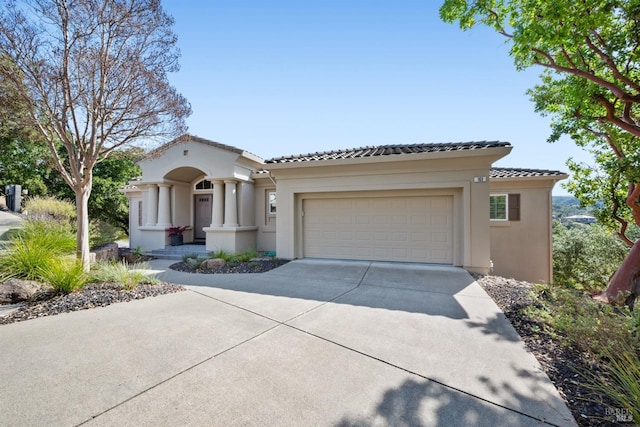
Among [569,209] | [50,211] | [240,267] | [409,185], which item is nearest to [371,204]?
[409,185]

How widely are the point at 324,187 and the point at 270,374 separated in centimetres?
740

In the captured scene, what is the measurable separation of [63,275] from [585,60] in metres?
13.3

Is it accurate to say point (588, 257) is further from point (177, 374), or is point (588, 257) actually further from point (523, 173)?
point (177, 374)

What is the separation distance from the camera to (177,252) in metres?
11.9

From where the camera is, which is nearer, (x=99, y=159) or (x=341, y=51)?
(x=99, y=159)

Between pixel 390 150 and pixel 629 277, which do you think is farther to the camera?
pixel 390 150

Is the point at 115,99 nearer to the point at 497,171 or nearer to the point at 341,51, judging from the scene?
the point at 341,51

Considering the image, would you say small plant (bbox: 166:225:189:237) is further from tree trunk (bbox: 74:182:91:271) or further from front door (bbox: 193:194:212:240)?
tree trunk (bbox: 74:182:91:271)

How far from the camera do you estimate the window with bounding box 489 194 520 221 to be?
36.7 feet

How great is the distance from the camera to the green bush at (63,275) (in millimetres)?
5043

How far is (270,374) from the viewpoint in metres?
2.84

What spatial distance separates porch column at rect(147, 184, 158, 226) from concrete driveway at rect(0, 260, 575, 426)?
9348 millimetres

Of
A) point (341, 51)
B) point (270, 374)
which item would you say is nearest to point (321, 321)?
point (270, 374)

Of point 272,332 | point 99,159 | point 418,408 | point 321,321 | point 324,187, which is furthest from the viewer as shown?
point 324,187
